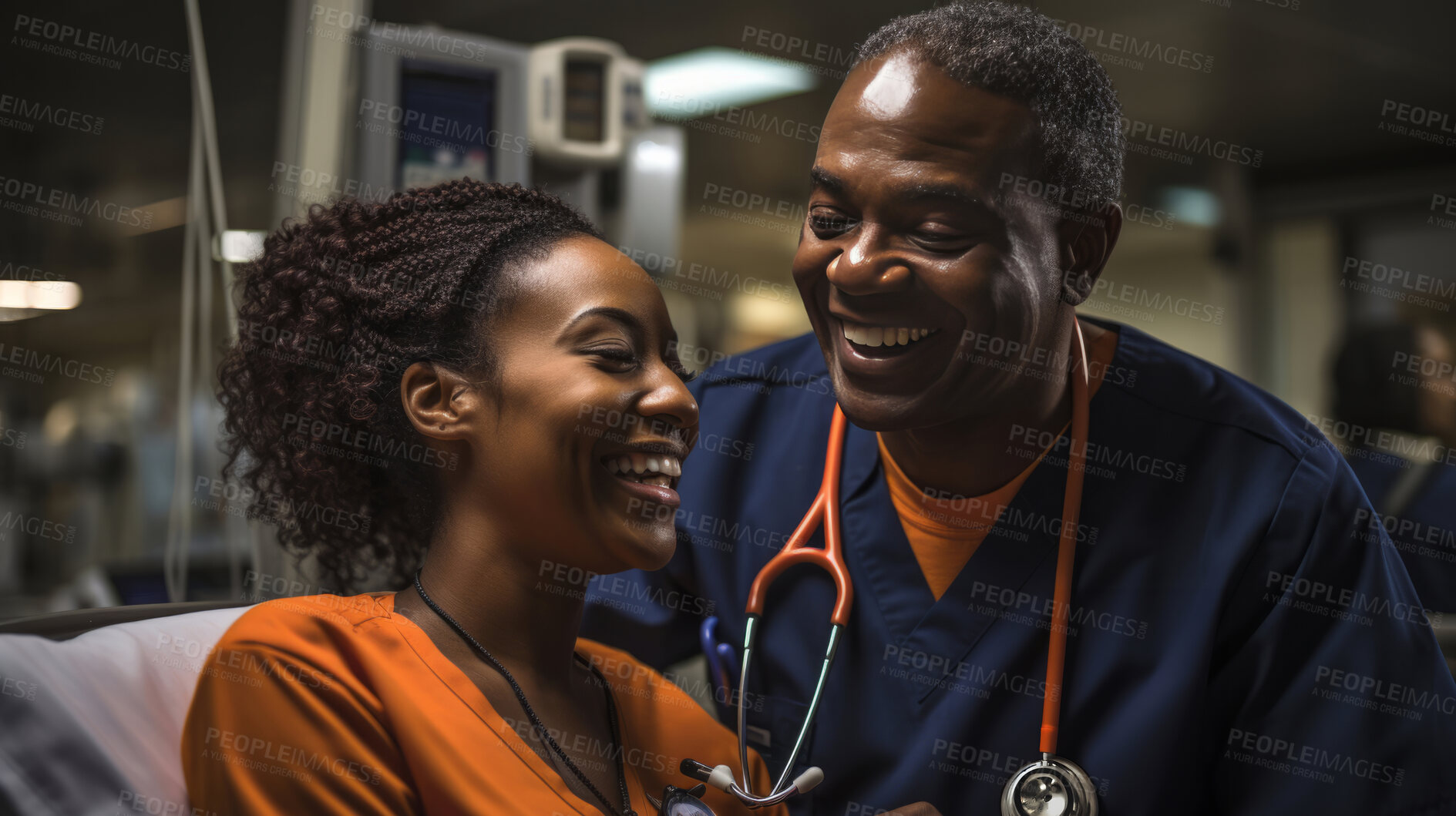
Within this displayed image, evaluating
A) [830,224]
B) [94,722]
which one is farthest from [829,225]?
[94,722]

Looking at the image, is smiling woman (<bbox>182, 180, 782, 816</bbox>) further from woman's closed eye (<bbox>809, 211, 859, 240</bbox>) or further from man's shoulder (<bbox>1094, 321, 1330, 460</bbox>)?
man's shoulder (<bbox>1094, 321, 1330, 460</bbox>)

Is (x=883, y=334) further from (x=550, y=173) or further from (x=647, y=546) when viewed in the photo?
(x=550, y=173)

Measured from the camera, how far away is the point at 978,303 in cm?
98

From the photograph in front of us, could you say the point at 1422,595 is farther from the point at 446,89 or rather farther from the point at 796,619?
the point at 446,89

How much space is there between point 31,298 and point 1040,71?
1582mm

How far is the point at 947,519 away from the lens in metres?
1.14

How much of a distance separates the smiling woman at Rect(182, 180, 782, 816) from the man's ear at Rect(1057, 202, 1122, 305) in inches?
15.5

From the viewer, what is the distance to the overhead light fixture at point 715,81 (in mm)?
3500

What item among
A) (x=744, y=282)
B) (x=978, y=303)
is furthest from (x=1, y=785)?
(x=744, y=282)

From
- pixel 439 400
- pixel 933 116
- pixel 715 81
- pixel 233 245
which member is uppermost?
pixel 715 81

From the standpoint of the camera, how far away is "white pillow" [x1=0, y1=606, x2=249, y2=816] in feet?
2.75

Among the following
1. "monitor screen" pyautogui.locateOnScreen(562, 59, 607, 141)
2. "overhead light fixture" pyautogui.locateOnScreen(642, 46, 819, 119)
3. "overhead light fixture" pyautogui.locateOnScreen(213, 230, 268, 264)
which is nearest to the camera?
"overhead light fixture" pyautogui.locateOnScreen(213, 230, 268, 264)

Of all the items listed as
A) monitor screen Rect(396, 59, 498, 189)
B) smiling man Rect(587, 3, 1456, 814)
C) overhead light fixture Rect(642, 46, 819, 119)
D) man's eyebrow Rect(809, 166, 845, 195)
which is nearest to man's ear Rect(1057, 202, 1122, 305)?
smiling man Rect(587, 3, 1456, 814)

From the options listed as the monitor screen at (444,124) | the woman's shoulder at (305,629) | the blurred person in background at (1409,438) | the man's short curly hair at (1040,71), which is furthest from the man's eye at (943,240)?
the monitor screen at (444,124)
